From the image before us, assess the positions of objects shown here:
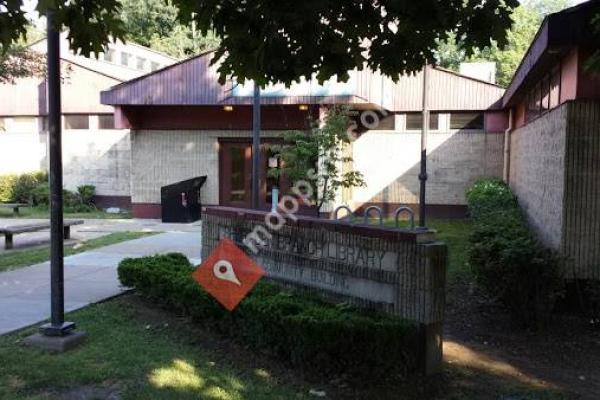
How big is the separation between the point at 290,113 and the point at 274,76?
15.9 m

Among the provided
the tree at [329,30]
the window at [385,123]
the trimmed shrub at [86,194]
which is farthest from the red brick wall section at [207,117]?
the tree at [329,30]

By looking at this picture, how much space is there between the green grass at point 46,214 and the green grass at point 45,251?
6.73 meters

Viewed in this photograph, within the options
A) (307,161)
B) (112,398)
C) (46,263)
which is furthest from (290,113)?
(112,398)

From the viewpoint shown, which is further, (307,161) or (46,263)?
(307,161)

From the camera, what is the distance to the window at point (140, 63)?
34684mm

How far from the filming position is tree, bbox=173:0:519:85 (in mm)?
3770

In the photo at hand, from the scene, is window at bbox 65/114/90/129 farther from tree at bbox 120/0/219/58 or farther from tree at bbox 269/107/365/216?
tree at bbox 120/0/219/58

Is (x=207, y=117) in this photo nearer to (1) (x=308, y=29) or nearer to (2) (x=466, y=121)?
(2) (x=466, y=121)

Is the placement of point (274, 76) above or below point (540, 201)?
above

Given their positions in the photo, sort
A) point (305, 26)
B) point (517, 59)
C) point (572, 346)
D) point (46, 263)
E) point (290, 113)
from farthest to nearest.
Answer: point (517, 59) < point (290, 113) < point (46, 263) < point (572, 346) < point (305, 26)

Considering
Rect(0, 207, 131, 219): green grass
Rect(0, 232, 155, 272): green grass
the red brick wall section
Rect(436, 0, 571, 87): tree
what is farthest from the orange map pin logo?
Rect(436, 0, 571, 87): tree

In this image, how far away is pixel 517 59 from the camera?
5159 cm

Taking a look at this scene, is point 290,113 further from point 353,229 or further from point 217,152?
point 353,229

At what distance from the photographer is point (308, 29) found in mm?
3797
